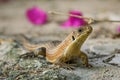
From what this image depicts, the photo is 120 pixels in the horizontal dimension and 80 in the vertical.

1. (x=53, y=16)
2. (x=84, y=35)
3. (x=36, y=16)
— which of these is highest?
(x=84, y=35)

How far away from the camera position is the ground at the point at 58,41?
382cm

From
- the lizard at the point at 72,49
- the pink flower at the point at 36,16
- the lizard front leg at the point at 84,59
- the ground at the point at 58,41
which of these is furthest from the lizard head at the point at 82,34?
the pink flower at the point at 36,16

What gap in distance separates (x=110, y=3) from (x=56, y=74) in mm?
4912

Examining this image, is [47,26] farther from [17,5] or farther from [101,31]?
[17,5]

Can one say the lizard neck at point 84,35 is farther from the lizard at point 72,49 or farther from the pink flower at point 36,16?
the pink flower at point 36,16

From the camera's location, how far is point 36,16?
7.32 m

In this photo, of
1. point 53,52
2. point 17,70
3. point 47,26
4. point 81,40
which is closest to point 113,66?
point 81,40

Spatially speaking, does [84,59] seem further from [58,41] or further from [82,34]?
[58,41]

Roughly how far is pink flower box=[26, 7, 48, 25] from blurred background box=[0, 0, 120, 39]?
3.9 inches

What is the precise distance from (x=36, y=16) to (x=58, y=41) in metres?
2.91

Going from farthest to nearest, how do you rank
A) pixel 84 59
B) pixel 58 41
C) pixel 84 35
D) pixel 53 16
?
pixel 53 16
pixel 58 41
pixel 84 59
pixel 84 35

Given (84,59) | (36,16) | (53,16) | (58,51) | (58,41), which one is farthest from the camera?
(53,16)

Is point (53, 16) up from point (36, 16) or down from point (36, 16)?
down

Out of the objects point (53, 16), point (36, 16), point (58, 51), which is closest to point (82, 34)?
point (58, 51)
